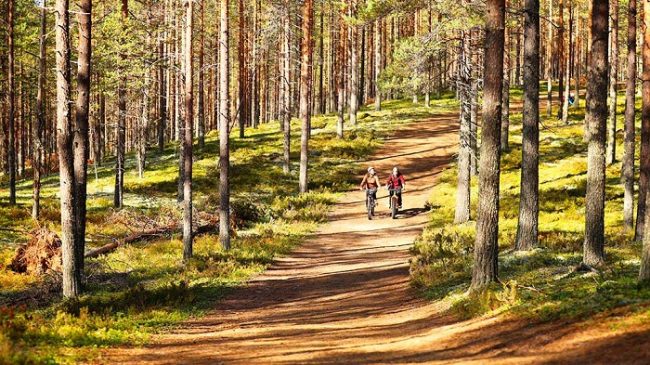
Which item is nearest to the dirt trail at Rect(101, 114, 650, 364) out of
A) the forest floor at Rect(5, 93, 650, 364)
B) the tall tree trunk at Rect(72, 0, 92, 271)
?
the forest floor at Rect(5, 93, 650, 364)

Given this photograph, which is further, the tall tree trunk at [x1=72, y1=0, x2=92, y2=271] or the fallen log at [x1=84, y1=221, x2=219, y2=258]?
the fallen log at [x1=84, y1=221, x2=219, y2=258]

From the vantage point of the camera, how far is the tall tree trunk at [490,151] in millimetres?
11312

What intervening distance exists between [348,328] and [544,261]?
534cm

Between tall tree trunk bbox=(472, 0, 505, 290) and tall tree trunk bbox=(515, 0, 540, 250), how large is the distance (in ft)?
13.1

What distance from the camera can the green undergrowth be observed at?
945 cm

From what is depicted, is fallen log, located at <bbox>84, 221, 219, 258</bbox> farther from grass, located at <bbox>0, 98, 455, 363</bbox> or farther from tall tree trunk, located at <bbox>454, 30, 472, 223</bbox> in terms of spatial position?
tall tree trunk, located at <bbox>454, 30, 472, 223</bbox>

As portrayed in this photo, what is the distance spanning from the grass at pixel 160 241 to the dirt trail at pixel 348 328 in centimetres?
77

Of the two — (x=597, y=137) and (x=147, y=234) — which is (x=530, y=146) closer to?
(x=597, y=137)

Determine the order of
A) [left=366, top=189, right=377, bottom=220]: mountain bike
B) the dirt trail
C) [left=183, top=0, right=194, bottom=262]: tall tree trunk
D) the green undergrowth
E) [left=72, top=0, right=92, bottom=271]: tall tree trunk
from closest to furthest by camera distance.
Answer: the dirt trail < the green undergrowth < [left=72, top=0, right=92, bottom=271]: tall tree trunk < [left=183, top=0, right=194, bottom=262]: tall tree trunk < [left=366, top=189, right=377, bottom=220]: mountain bike

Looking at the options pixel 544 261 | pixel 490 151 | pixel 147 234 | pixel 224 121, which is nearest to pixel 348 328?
pixel 490 151

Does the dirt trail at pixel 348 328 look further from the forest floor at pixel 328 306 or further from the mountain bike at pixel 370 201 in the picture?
the mountain bike at pixel 370 201

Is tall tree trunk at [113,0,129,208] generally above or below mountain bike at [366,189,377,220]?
above

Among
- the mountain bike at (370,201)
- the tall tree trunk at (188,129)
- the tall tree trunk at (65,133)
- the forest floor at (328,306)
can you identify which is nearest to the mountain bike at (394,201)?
the forest floor at (328,306)

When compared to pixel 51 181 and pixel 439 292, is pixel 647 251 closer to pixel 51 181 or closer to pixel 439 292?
pixel 439 292
